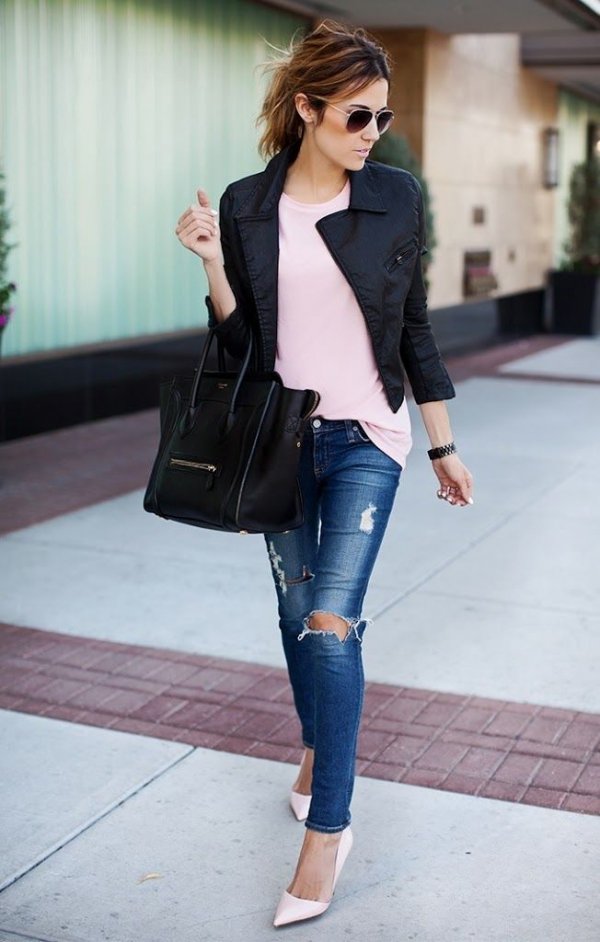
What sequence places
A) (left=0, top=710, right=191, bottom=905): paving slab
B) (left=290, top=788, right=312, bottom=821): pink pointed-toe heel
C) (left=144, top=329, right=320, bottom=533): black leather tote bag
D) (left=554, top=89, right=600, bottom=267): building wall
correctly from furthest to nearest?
(left=554, top=89, right=600, bottom=267): building wall < (left=290, top=788, right=312, bottom=821): pink pointed-toe heel < (left=0, top=710, right=191, bottom=905): paving slab < (left=144, top=329, right=320, bottom=533): black leather tote bag

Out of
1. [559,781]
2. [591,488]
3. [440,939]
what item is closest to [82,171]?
[591,488]

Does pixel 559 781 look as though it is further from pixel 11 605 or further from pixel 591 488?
pixel 591 488

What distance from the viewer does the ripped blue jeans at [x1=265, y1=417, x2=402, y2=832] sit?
3.08 m

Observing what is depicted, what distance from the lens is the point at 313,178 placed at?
10.4ft

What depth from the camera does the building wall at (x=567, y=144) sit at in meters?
20.5

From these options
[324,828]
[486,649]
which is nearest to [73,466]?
[486,649]

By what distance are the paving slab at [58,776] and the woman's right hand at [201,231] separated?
1.49 meters

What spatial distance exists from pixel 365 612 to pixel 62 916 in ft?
8.44

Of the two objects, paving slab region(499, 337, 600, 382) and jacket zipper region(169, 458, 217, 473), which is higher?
jacket zipper region(169, 458, 217, 473)

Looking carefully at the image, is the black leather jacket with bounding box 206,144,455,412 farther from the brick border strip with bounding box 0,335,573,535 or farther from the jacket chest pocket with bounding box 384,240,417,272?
the brick border strip with bounding box 0,335,573,535

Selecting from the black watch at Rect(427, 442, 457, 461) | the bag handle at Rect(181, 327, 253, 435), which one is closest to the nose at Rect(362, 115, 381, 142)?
the bag handle at Rect(181, 327, 253, 435)

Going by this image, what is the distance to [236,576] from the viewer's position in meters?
5.96

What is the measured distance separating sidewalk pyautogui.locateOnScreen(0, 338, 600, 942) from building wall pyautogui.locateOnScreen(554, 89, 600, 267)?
539 inches

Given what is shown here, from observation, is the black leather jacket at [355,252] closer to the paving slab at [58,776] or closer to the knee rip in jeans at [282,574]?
the knee rip in jeans at [282,574]
